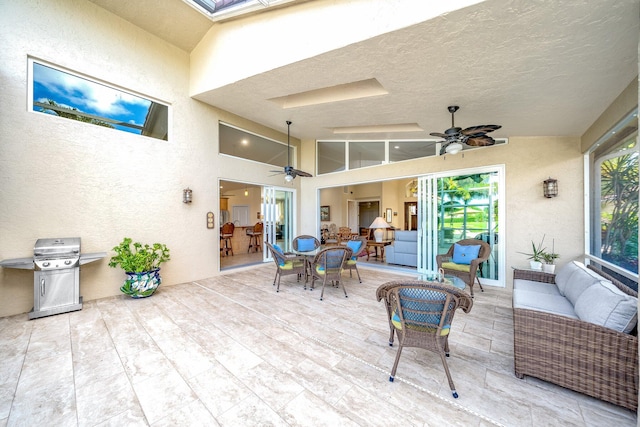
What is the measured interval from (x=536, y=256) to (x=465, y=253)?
3.74 feet

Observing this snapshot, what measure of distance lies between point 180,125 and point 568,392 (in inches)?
260

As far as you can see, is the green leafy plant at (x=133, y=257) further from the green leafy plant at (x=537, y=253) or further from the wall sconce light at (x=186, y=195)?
the green leafy plant at (x=537, y=253)

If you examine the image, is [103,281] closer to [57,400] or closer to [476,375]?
[57,400]

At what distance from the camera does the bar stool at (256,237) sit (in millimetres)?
8969

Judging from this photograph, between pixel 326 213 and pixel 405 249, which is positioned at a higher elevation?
pixel 326 213

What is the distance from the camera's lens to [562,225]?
420 centimetres

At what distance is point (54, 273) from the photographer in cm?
336

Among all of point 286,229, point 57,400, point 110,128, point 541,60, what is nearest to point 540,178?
point 541,60

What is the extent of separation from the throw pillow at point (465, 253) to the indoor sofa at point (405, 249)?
1506 millimetres

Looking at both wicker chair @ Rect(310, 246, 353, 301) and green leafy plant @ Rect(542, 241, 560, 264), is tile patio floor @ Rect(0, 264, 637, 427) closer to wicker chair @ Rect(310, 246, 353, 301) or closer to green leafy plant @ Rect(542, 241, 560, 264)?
wicker chair @ Rect(310, 246, 353, 301)

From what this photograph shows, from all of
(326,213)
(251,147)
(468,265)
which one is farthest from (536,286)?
(326,213)

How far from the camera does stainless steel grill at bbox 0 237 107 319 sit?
10.6 feet

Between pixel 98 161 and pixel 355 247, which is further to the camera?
pixel 355 247

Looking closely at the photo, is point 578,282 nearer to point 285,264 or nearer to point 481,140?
point 481,140
